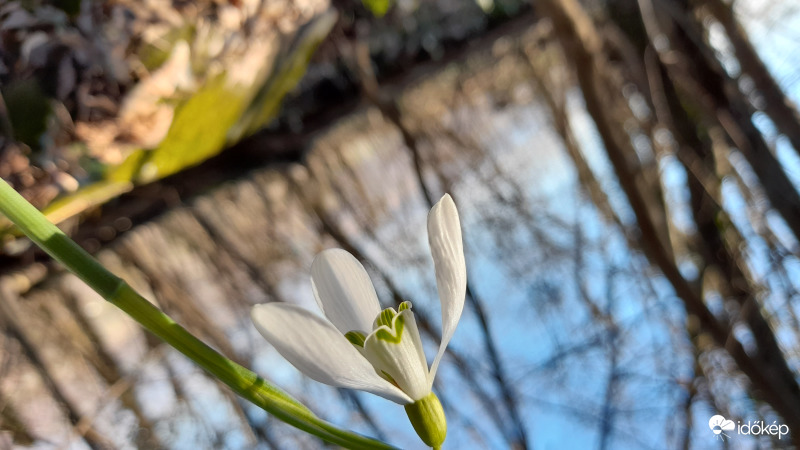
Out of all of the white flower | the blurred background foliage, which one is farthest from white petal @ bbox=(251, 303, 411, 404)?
the blurred background foliage

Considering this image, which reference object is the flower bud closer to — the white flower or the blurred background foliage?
the white flower

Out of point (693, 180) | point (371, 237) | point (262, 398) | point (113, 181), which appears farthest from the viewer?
point (371, 237)

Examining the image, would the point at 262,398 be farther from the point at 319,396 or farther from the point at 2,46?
the point at 319,396

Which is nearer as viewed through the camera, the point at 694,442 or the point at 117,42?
the point at 117,42

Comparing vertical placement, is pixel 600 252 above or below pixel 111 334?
above

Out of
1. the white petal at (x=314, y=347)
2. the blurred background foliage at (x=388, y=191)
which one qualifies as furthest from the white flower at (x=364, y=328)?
the blurred background foliage at (x=388, y=191)

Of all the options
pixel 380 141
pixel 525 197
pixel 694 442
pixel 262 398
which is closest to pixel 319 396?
pixel 380 141

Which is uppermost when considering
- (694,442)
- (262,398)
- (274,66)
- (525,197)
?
(525,197)
